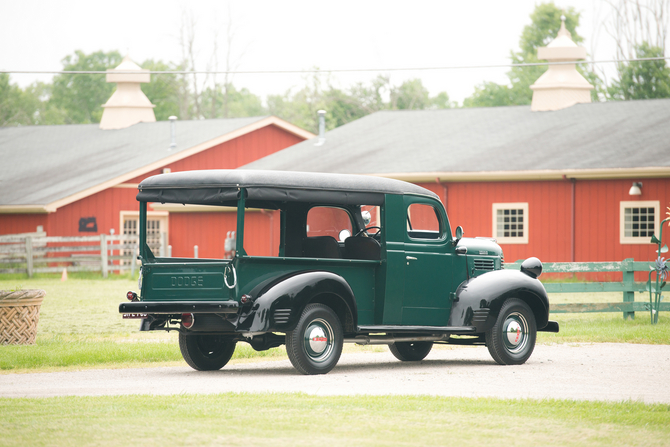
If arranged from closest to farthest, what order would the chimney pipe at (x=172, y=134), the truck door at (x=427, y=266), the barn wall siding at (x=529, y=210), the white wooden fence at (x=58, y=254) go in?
1. the truck door at (x=427, y=266)
2. the barn wall siding at (x=529, y=210)
3. the white wooden fence at (x=58, y=254)
4. the chimney pipe at (x=172, y=134)

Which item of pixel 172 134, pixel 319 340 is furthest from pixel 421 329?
pixel 172 134

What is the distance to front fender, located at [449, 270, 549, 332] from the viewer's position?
38.5 feet

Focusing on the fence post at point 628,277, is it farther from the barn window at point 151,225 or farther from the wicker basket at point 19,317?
the barn window at point 151,225

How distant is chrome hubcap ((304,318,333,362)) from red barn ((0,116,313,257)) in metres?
22.3

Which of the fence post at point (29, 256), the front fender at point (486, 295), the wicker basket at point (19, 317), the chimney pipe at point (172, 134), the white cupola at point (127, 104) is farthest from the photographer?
the white cupola at point (127, 104)

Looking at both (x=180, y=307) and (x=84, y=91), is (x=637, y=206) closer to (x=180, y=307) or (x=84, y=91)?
(x=180, y=307)

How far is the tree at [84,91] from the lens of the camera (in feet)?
272

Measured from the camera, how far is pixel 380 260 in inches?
445

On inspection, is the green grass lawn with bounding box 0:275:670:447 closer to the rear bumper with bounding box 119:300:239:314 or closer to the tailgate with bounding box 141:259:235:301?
the rear bumper with bounding box 119:300:239:314

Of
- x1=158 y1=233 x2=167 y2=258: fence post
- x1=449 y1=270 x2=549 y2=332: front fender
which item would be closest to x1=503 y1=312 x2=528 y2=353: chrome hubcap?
x1=449 y1=270 x2=549 y2=332: front fender

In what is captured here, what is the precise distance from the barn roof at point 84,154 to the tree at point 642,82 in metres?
25.0

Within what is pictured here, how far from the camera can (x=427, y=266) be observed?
11.7 m

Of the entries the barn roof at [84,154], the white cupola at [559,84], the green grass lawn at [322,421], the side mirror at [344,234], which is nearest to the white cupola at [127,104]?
the barn roof at [84,154]

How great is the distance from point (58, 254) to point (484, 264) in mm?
24853
